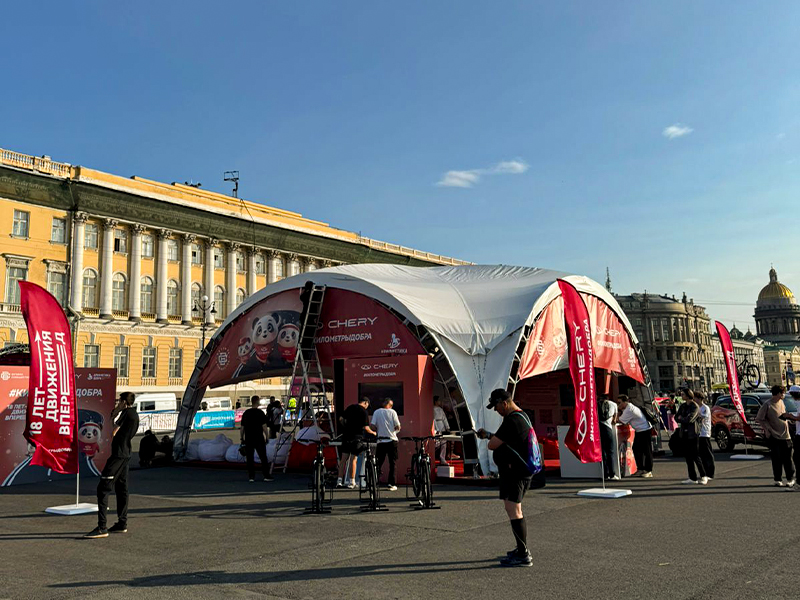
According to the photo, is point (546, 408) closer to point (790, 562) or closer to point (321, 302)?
point (321, 302)

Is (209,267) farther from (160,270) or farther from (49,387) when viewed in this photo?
(49,387)

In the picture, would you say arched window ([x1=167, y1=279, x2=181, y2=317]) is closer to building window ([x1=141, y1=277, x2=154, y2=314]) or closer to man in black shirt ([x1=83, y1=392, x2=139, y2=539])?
building window ([x1=141, y1=277, x2=154, y2=314])

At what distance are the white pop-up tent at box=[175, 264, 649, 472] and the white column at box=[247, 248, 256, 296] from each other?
40.3 meters

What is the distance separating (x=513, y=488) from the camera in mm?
7652

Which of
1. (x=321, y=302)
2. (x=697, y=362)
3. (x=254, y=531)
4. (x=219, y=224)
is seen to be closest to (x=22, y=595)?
(x=254, y=531)

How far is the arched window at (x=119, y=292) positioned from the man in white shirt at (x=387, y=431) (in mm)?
44442

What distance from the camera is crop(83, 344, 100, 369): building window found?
166 ft

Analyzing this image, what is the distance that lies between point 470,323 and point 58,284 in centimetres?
4087

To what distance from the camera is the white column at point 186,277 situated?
187 ft

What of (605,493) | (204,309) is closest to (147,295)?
(204,309)

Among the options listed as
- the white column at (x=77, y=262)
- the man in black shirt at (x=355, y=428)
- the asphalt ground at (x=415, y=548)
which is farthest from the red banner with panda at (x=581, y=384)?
the white column at (x=77, y=262)

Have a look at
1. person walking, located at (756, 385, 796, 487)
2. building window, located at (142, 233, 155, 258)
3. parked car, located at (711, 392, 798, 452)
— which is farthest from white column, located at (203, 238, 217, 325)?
person walking, located at (756, 385, 796, 487)

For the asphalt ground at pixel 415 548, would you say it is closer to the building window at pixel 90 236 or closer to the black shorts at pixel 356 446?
the black shorts at pixel 356 446

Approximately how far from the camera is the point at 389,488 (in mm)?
13875
